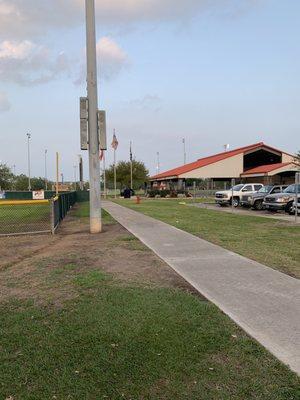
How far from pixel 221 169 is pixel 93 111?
4467 centimetres

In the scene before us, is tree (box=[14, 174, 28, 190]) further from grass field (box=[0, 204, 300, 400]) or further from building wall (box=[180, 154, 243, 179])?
grass field (box=[0, 204, 300, 400])

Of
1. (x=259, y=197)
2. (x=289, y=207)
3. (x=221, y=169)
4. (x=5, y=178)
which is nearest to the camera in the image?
(x=289, y=207)

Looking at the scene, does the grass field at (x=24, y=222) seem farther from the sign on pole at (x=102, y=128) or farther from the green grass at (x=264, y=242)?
the green grass at (x=264, y=242)

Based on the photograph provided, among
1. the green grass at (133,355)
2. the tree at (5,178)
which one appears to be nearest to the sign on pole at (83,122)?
the green grass at (133,355)

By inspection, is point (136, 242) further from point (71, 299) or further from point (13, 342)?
point (13, 342)

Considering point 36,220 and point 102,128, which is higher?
point 102,128

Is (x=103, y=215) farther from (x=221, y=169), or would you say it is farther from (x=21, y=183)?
(x=21, y=183)

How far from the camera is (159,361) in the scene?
12.5 ft

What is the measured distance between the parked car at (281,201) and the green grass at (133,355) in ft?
63.6

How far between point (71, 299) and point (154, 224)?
10.5 meters

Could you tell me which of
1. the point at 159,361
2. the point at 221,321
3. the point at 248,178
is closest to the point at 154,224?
the point at 221,321

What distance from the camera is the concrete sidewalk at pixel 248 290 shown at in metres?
4.45

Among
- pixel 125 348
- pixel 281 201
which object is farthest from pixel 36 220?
pixel 125 348

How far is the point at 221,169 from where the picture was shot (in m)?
56.9
